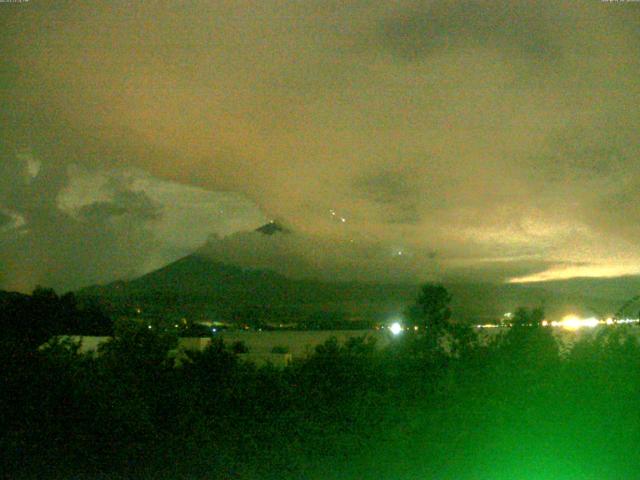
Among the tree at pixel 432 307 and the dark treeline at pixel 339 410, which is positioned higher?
the tree at pixel 432 307

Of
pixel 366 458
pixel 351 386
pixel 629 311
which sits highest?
pixel 629 311

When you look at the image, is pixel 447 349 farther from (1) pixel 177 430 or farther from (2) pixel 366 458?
(1) pixel 177 430

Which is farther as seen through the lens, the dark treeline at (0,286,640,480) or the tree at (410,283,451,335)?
the tree at (410,283,451,335)

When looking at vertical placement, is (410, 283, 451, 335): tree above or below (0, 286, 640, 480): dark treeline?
above

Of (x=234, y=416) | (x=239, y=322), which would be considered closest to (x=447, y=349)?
(x=234, y=416)

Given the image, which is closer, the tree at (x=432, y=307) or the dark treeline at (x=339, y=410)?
the dark treeline at (x=339, y=410)

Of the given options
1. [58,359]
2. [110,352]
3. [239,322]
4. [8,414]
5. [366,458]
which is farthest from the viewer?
[239,322]

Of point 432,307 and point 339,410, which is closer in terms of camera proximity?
point 339,410

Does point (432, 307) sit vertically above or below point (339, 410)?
above
